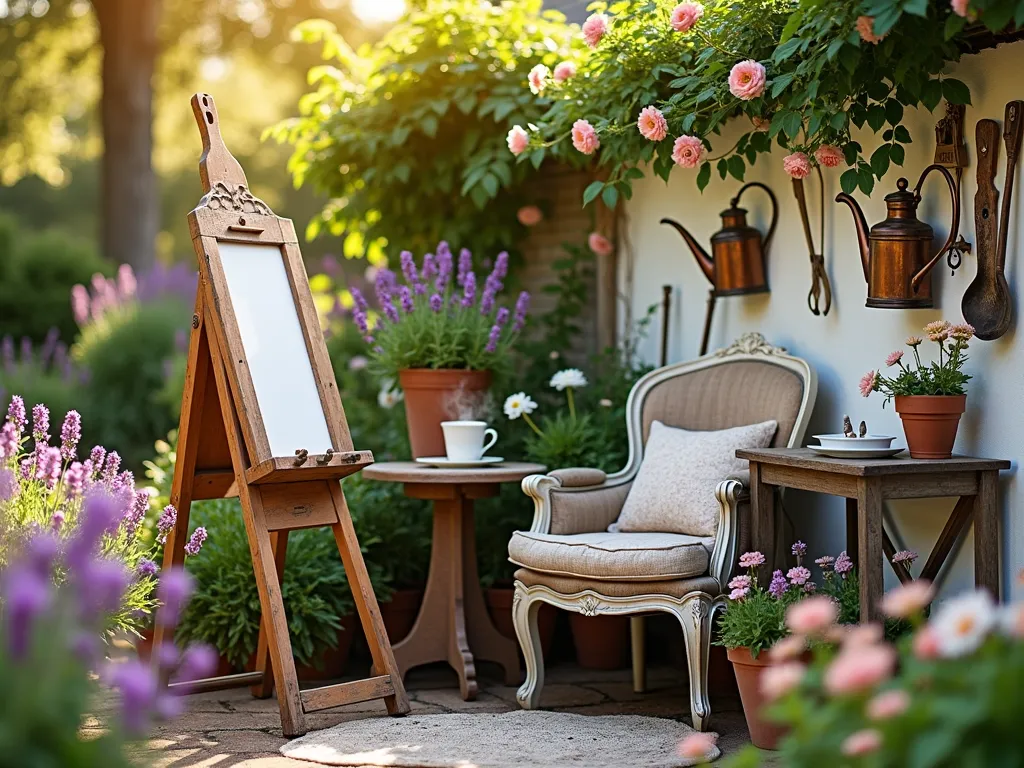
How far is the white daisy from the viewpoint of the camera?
1.42 m

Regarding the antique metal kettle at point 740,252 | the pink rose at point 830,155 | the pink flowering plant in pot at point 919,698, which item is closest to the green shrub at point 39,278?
the antique metal kettle at point 740,252

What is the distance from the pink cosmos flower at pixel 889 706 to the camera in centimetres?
139

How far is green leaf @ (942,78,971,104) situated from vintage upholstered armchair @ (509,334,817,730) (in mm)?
1003

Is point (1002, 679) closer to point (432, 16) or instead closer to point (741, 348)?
point (741, 348)

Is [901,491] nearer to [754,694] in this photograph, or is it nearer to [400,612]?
[754,694]

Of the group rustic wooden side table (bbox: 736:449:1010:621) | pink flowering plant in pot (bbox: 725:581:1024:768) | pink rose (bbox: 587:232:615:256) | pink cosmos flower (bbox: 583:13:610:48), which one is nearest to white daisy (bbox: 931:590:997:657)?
pink flowering plant in pot (bbox: 725:581:1024:768)

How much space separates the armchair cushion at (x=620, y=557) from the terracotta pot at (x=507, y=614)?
0.74 m

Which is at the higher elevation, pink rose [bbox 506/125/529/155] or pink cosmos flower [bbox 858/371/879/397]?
pink rose [bbox 506/125/529/155]

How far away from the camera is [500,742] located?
3.28 metres

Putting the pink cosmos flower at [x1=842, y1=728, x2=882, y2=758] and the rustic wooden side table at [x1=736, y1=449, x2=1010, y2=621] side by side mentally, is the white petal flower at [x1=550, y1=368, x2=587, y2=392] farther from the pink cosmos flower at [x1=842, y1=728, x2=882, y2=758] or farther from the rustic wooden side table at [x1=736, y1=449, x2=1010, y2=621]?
the pink cosmos flower at [x1=842, y1=728, x2=882, y2=758]

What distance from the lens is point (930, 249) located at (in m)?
3.34

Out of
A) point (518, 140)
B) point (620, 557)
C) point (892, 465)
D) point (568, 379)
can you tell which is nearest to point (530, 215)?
point (568, 379)

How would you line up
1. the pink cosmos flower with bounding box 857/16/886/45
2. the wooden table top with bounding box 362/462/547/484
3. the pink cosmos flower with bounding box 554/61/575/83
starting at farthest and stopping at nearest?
the pink cosmos flower with bounding box 554/61/575/83 < the wooden table top with bounding box 362/462/547/484 < the pink cosmos flower with bounding box 857/16/886/45

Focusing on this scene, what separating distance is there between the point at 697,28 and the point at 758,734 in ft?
6.71
